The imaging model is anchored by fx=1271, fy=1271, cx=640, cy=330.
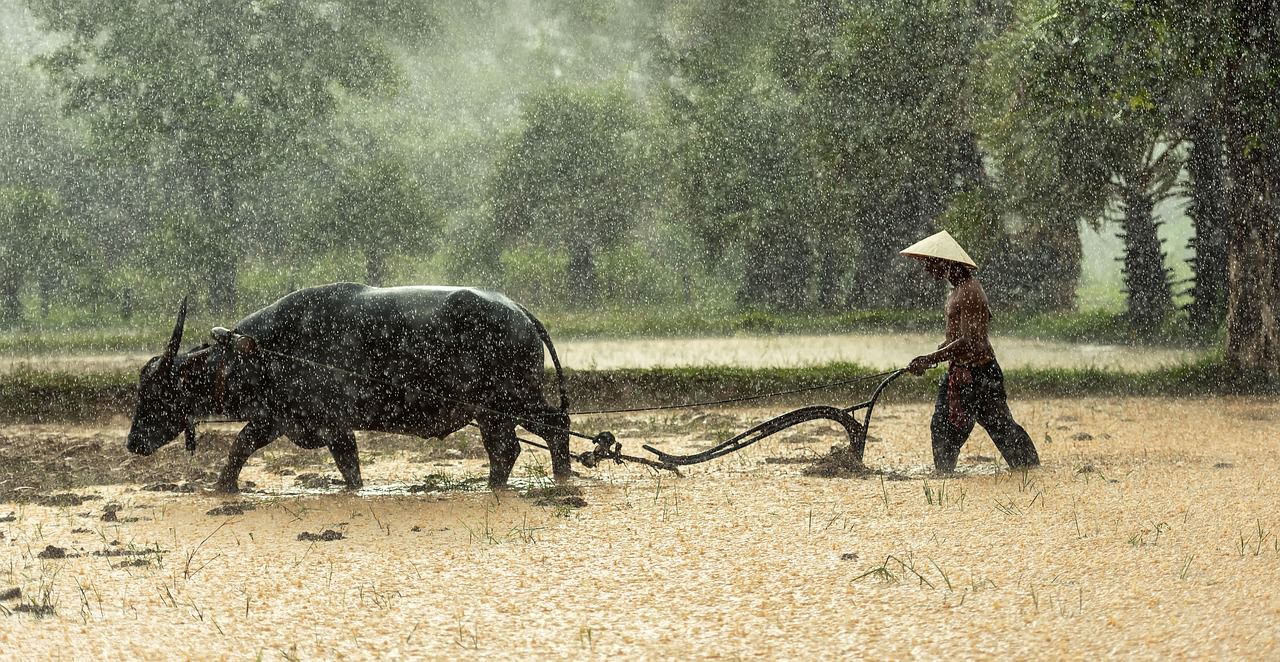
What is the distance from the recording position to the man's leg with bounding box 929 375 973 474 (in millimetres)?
10523

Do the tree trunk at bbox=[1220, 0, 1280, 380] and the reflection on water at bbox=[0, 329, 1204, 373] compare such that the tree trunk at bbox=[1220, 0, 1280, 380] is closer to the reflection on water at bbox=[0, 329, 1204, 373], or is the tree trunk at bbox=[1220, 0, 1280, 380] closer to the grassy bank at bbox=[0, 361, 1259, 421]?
the grassy bank at bbox=[0, 361, 1259, 421]

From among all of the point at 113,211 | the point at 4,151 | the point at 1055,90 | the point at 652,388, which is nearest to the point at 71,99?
the point at 113,211

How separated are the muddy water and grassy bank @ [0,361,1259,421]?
80.8 inches

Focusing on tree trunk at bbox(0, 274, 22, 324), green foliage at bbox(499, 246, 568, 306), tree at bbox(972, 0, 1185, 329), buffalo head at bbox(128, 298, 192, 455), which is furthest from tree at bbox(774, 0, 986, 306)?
tree trunk at bbox(0, 274, 22, 324)

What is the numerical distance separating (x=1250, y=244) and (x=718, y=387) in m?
7.23

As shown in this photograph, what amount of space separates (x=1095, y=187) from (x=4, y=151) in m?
41.7

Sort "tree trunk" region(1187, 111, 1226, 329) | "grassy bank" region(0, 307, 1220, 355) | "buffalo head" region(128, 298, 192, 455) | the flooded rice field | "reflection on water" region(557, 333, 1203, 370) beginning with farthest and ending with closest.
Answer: "grassy bank" region(0, 307, 1220, 355), "tree trunk" region(1187, 111, 1226, 329), "reflection on water" region(557, 333, 1203, 370), "buffalo head" region(128, 298, 192, 455), the flooded rice field

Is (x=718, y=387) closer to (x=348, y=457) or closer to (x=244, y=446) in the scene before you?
(x=348, y=457)

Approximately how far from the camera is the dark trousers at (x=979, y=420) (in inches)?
406

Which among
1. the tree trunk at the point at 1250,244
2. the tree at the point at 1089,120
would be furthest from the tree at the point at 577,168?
the tree trunk at the point at 1250,244

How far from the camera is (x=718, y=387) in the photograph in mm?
16484

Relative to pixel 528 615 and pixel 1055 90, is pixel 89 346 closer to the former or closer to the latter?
pixel 1055 90

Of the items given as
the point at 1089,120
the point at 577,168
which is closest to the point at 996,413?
the point at 1089,120

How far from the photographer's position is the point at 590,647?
6020 mm
